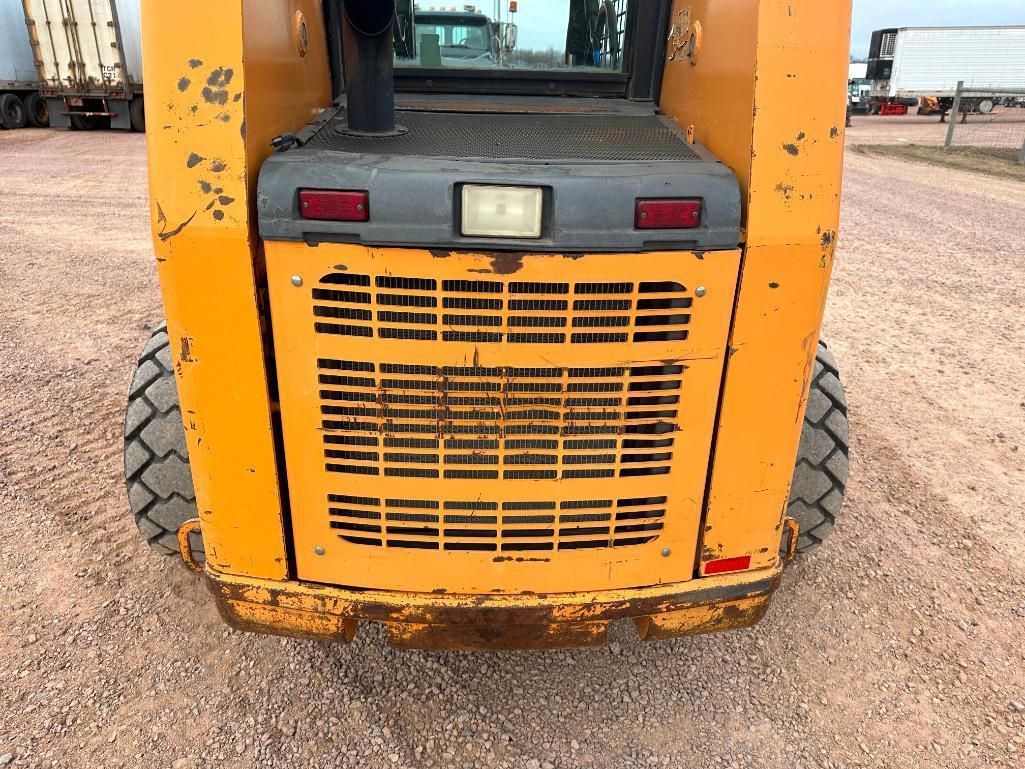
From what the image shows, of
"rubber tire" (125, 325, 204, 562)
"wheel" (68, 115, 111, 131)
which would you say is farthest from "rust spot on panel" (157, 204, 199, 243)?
"wheel" (68, 115, 111, 131)

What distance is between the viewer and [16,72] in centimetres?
1636

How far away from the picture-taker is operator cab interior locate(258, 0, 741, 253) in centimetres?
175

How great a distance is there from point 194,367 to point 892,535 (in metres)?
3.05

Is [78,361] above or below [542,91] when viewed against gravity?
below

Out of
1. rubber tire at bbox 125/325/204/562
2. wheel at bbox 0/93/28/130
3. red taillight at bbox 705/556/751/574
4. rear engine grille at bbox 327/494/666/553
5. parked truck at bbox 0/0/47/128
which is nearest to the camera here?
rear engine grille at bbox 327/494/666/553

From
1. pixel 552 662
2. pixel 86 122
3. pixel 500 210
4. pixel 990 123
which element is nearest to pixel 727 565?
pixel 552 662

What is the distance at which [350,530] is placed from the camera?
6.92 feet

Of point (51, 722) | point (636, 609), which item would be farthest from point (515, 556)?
point (51, 722)

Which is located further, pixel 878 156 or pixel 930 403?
pixel 878 156

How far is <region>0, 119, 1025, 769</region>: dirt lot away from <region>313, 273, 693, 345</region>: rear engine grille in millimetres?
1347

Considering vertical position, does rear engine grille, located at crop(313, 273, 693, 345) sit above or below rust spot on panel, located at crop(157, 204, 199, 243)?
below

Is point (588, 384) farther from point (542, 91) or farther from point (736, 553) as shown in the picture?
point (542, 91)

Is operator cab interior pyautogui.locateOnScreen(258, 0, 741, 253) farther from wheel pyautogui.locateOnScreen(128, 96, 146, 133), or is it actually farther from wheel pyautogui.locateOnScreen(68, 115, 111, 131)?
wheel pyautogui.locateOnScreen(68, 115, 111, 131)

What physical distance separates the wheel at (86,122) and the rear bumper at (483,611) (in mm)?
18629
